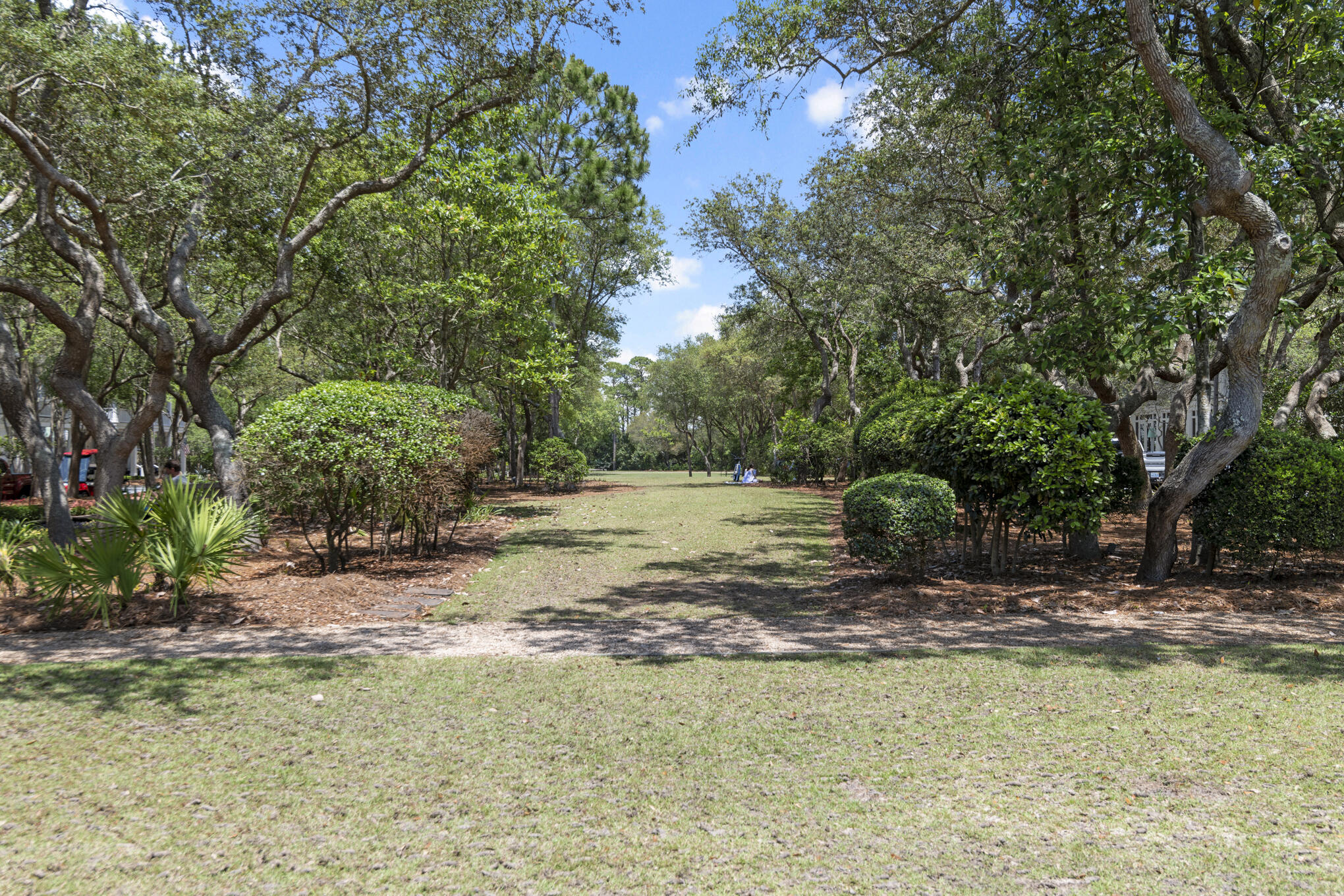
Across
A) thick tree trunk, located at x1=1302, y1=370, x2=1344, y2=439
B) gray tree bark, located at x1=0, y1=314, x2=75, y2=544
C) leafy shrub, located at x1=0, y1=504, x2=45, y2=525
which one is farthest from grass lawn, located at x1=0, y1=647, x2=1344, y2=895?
leafy shrub, located at x1=0, y1=504, x2=45, y2=525

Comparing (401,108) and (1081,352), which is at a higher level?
(401,108)

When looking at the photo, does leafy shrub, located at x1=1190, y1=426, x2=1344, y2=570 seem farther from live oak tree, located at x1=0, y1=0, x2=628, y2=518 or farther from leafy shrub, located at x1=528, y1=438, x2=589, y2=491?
leafy shrub, located at x1=528, y1=438, x2=589, y2=491

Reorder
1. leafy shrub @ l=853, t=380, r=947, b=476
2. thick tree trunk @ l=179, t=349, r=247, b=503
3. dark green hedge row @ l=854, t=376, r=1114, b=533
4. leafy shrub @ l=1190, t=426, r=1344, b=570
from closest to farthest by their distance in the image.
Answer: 1. leafy shrub @ l=1190, t=426, r=1344, b=570
2. dark green hedge row @ l=854, t=376, r=1114, b=533
3. leafy shrub @ l=853, t=380, r=947, b=476
4. thick tree trunk @ l=179, t=349, r=247, b=503

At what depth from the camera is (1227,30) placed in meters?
9.01

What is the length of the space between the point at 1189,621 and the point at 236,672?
826 centimetres

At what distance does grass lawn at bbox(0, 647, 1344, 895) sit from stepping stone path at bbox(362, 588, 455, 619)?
97.2 inches

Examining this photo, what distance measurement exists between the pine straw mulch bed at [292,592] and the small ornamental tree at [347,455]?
0.63 meters

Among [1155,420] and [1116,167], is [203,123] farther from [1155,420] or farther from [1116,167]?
[1155,420]

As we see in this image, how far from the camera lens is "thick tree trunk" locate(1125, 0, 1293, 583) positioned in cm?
748

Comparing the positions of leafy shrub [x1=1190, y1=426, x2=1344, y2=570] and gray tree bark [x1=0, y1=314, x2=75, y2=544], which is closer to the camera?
leafy shrub [x1=1190, y1=426, x2=1344, y2=570]

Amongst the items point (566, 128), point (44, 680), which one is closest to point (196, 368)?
point (44, 680)

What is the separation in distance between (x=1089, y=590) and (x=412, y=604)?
7819 millimetres

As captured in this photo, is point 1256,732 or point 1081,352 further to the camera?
point 1081,352

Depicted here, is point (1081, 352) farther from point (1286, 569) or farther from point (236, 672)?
point (236, 672)
